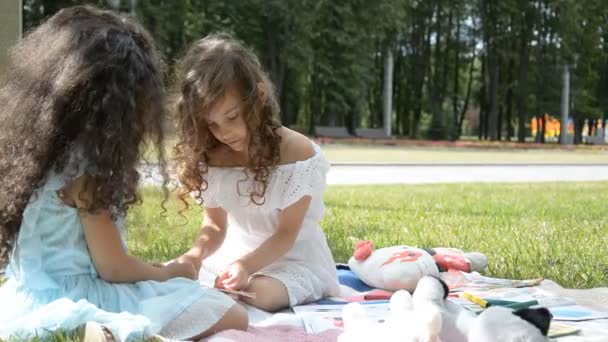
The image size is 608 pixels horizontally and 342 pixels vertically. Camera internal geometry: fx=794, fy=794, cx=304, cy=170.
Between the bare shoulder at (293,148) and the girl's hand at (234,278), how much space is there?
1.70 feet

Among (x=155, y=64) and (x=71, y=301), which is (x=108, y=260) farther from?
(x=155, y=64)

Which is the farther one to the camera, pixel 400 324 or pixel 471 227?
pixel 471 227

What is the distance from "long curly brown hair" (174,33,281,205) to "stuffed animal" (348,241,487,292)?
0.77 m

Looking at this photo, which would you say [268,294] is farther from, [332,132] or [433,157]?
[332,132]

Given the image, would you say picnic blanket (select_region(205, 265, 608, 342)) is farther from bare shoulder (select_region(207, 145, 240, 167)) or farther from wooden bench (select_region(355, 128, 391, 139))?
wooden bench (select_region(355, 128, 391, 139))

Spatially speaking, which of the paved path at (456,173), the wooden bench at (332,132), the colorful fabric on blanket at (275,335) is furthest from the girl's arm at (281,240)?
the wooden bench at (332,132)

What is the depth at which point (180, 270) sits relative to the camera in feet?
9.62

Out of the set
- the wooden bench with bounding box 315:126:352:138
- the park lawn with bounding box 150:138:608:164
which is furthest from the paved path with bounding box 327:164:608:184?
the wooden bench with bounding box 315:126:352:138

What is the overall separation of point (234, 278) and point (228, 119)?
65cm

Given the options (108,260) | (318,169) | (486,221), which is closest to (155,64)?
(108,260)

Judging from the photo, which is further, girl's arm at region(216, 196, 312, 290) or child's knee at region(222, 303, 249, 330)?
girl's arm at region(216, 196, 312, 290)

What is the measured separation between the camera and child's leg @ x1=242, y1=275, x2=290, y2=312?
10.8 ft

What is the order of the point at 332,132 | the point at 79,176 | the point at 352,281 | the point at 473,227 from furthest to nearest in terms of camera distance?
the point at 332,132 < the point at 473,227 < the point at 352,281 < the point at 79,176

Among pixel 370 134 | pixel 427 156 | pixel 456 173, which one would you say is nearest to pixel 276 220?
pixel 456 173
